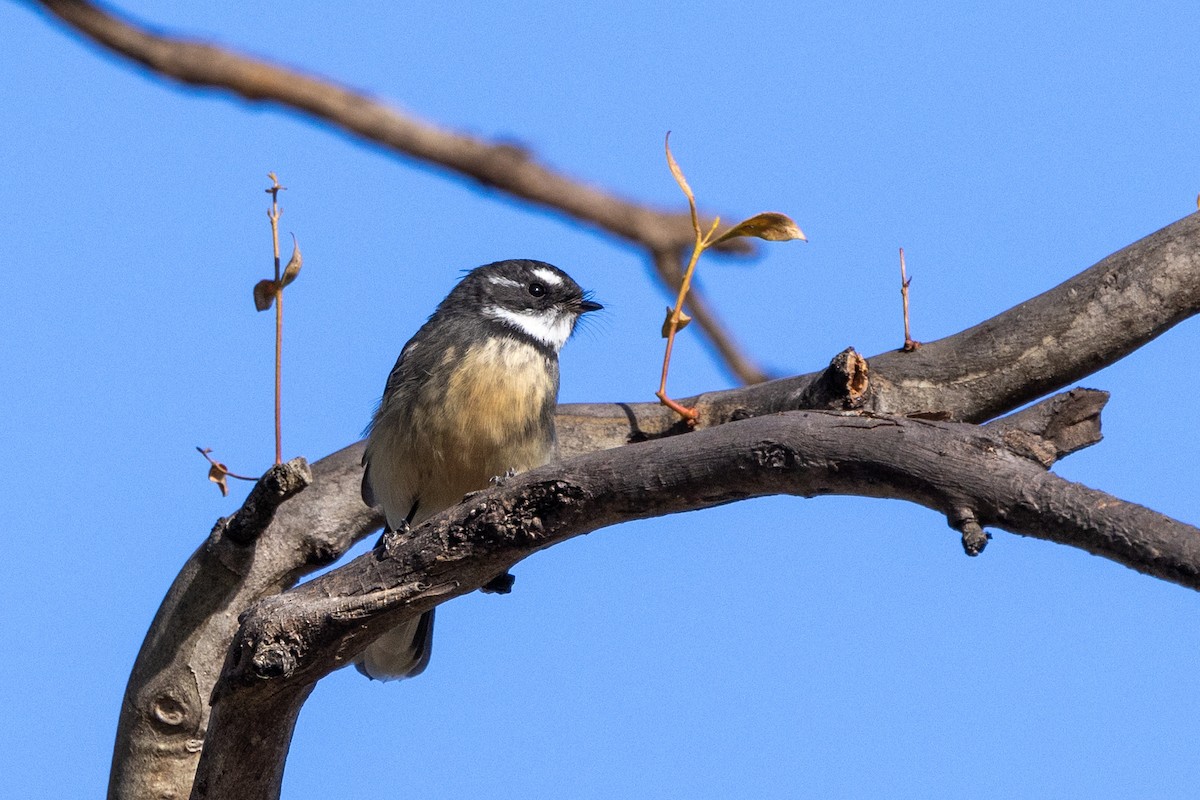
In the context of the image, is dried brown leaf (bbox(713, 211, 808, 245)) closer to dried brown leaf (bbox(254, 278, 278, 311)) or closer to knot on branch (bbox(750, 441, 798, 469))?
knot on branch (bbox(750, 441, 798, 469))

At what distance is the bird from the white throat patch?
10 cm

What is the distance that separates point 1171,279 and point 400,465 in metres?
3.58

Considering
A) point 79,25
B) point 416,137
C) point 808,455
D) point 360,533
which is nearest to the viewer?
point 416,137

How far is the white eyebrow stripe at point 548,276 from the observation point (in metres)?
7.91

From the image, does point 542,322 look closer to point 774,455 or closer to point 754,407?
point 754,407

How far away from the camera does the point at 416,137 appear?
2.72 metres

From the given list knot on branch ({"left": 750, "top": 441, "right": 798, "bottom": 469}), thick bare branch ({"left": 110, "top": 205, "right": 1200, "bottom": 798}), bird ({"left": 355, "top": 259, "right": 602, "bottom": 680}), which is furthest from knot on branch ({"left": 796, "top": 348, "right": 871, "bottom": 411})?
bird ({"left": 355, "top": 259, "right": 602, "bottom": 680})

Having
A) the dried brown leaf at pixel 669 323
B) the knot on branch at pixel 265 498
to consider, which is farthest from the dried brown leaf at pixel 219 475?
the dried brown leaf at pixel 669 323

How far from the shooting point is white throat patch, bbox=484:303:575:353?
750 centimetres

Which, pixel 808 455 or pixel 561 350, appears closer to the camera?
pixel 808 455

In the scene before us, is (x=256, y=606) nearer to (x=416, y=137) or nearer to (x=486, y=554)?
(x=486, y=554)

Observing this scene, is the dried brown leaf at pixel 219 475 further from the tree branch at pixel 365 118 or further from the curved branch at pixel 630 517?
the tree branch at pixel 365 118

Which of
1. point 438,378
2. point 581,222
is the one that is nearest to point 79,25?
point 581,222

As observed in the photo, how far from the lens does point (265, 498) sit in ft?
18.3
